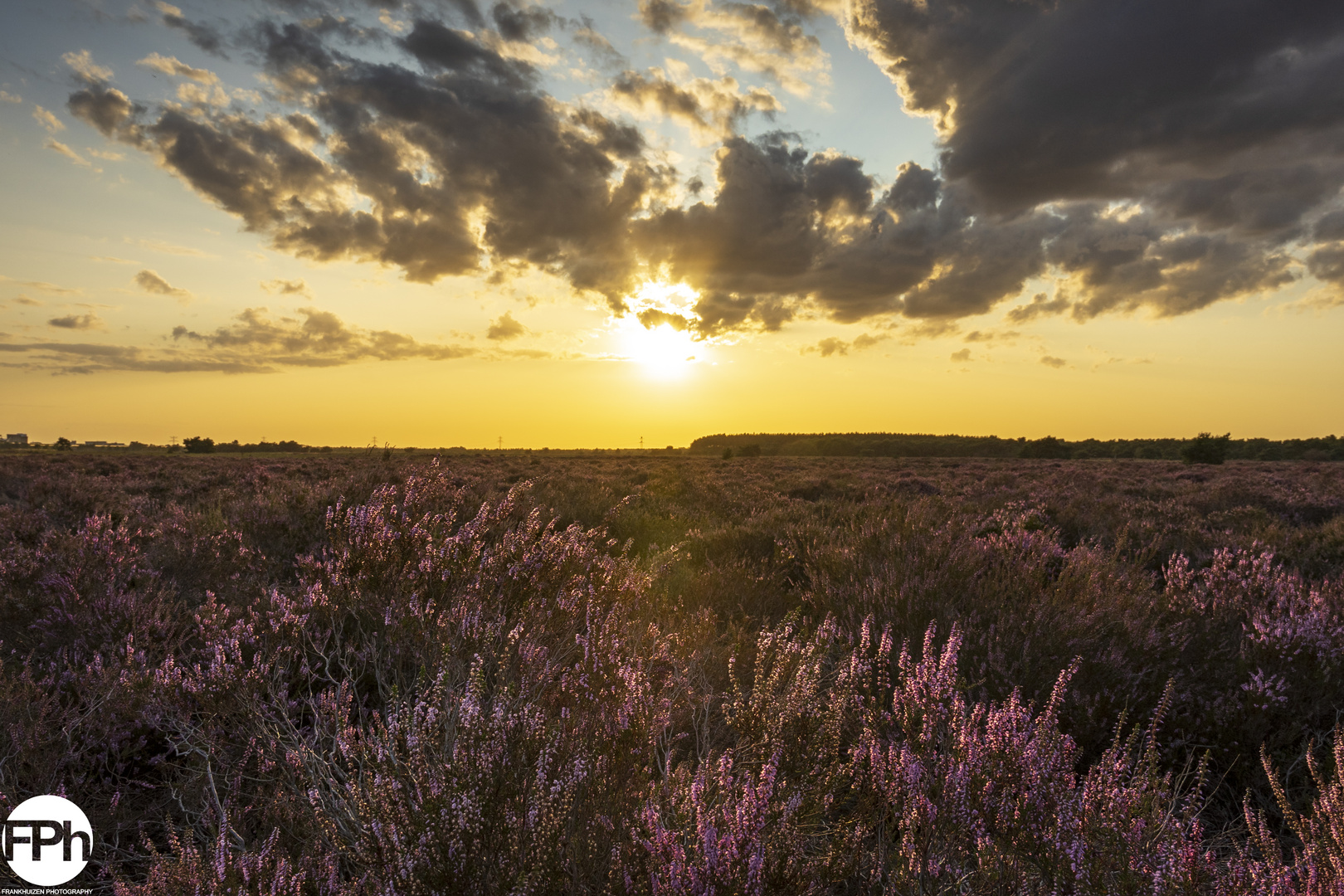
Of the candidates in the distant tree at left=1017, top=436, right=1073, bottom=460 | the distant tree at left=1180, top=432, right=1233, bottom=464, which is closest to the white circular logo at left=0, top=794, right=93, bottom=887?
the distant tree at left=1180, top=432, right=1233, bottom=464

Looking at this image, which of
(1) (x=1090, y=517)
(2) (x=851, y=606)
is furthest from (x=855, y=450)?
(2) (x=851, y=606)

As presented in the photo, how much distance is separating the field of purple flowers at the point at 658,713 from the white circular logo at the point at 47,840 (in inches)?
4.5

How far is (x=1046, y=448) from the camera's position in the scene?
6341 cm

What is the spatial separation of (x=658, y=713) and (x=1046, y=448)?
7282 cm

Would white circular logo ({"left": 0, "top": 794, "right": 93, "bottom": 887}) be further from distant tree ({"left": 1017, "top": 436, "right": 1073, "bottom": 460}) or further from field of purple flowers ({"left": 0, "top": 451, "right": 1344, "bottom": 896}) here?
distant tree ({"left": 1017, "top": 436, "right": 1073, "bottom": 460})

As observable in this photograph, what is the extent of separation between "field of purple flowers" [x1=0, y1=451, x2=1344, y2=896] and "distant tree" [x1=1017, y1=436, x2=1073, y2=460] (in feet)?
209

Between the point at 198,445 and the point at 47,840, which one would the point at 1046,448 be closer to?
the point at 47,840

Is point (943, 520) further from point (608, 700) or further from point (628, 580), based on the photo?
point (608, 700)

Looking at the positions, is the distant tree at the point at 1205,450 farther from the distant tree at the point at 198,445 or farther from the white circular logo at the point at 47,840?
the distant tree at the point at 198,445

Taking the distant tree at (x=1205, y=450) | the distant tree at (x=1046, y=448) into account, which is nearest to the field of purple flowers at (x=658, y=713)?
the distant tree at (x=1205, y=450)

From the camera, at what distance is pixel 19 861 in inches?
73.5

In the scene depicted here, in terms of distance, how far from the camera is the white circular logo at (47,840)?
6.14ft

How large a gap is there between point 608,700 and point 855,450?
76671 mm

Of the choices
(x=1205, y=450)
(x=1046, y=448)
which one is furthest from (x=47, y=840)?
(x=1046, y=448)
